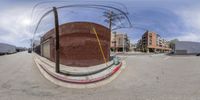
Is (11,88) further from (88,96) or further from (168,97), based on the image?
(168,97)

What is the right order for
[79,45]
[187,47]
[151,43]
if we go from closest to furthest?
[79,45]
[187,47]
[151,43]

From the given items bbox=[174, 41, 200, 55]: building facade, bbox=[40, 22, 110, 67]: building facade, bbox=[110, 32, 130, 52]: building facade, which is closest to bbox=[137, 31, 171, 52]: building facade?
bbox=[110, 32, 130, 52]: building facade

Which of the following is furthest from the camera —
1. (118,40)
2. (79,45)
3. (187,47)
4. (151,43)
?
(118,40)

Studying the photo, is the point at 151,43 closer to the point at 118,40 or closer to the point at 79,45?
the point at 118,40

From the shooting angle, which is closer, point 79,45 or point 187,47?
point 79,45

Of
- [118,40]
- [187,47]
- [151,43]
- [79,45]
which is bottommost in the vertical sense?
[79,45]

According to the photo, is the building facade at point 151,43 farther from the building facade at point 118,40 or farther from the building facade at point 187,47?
the building facade at point 187,47

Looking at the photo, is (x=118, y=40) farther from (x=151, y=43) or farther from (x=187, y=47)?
(x=187, y=47)

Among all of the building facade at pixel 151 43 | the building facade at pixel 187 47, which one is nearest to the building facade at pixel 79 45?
the building facade at pixel 151 43

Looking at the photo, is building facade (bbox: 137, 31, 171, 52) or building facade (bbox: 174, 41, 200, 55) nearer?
building facade (bbox: 137, 31, 171, 52)

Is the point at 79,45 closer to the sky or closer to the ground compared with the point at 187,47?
closer to the ground

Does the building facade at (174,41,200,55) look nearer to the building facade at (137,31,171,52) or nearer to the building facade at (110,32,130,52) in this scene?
the building facade at (137,31,171,52)

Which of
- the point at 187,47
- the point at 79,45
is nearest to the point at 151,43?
the point at 187,47

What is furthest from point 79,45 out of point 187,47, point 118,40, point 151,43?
point 151,43
